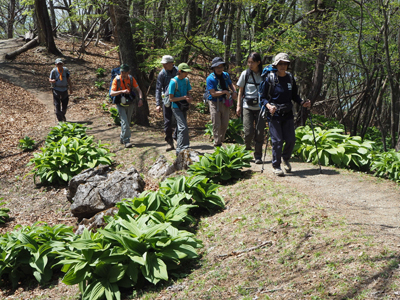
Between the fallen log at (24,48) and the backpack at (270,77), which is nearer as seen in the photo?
the backpack at (270,77)

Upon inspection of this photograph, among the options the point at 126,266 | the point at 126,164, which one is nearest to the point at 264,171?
the point at 126,266

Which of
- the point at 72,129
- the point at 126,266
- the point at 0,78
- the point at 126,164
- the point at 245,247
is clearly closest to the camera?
the point at 126,266

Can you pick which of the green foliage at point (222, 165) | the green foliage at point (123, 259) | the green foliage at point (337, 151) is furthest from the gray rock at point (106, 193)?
the green foliage at point (337, 151)

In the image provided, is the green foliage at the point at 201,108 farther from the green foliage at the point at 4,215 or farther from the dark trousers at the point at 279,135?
the dark trousers at the point at 279,135

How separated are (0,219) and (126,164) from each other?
300cm

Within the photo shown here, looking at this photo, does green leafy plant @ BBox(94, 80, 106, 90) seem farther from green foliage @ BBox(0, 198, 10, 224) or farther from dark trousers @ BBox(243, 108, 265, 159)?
dark trousers @ BBox(243, 108, 265, 159)

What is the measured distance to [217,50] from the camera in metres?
12.4

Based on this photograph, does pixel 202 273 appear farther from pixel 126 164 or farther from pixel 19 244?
pixel 126 164

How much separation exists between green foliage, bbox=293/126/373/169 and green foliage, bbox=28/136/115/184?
481 cm

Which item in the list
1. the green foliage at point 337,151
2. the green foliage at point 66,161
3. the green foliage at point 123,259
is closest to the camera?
the green foliage at point 123,259

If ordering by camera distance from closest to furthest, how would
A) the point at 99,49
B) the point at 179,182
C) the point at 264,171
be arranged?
the point at 179,182 < the point at 264,171 < the point at 99,49

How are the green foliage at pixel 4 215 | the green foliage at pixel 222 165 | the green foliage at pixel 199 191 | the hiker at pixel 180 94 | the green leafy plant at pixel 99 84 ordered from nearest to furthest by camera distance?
the green foliage at pixel 199 191 < the green foliage at pixel 222 165 < the hiker at pixel 180 94 < the green foliage at pixel 4 215 < the green leafy plant at pixel 99 84

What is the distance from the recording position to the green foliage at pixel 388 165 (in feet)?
21.5

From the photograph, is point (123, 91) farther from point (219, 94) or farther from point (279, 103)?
point (279, 103)
